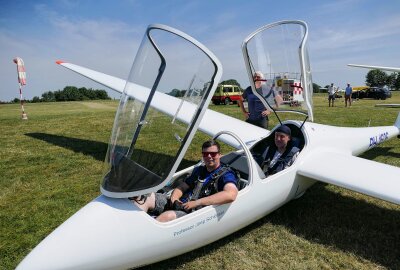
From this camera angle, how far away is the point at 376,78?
367ft

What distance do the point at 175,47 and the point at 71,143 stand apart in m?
7.80

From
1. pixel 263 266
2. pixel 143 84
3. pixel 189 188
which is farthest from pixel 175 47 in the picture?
pixel 263 266

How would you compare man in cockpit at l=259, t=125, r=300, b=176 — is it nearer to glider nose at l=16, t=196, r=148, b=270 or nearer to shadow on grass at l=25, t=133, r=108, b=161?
glider nose at l=16, t=196, r=148, b=270

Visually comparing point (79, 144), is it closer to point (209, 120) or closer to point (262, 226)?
point (209, 120)

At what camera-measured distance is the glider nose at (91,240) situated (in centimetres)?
288

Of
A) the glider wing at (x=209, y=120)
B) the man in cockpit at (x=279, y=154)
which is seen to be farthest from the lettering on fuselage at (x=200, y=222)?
the man in cockpit at (x=279, y=154)

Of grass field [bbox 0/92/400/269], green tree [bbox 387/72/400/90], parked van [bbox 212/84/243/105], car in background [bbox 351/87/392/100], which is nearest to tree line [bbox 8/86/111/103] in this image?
parked van [bbox 212/84/243/105]

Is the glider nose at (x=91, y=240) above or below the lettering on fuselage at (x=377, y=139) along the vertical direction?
below

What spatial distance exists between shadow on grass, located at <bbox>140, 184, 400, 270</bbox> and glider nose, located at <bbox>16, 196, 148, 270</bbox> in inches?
28.6

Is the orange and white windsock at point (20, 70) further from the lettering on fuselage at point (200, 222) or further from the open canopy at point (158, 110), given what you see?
the lettering on fuselage at point (200, 222)

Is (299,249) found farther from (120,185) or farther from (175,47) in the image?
(175,47)

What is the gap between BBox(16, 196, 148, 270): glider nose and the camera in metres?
2.88

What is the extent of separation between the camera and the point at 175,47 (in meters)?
3.32

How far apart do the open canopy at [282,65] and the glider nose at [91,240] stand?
313 centimetres
